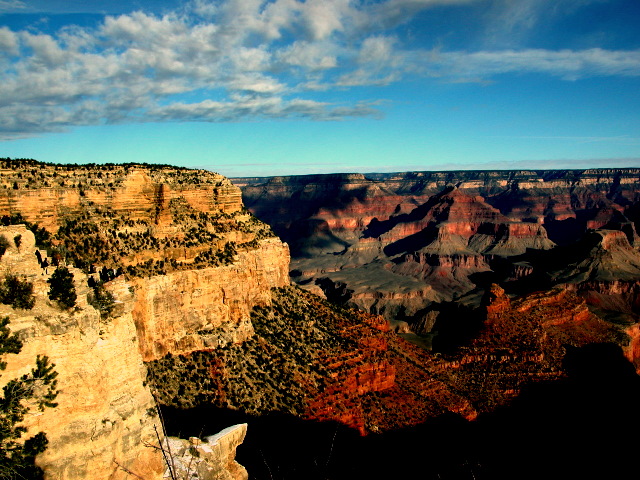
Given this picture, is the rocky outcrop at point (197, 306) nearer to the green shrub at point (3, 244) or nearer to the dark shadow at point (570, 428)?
the green shrub at point (3, 244)

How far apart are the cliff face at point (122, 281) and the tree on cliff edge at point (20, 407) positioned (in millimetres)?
214

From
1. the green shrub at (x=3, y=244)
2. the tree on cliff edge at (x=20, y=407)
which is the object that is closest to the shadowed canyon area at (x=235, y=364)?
the green shrub at (x=3, y=244)

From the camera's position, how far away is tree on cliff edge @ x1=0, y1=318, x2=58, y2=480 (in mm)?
10852

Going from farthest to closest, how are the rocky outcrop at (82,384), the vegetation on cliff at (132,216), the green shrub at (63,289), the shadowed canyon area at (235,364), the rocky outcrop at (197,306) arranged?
1. the rocky outcrop at (197,306)
2. the vegetation on cliff at (132,216)
3. the shadowed canyon area at (235,364)
4. the green shrub at (63,289)
5. the rocky outcrop at (82,384)

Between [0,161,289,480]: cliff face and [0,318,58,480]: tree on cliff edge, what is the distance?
214 millimetres

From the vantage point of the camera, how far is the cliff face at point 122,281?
11.8 meters

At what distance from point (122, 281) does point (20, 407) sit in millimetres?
4463

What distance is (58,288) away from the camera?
474 inches

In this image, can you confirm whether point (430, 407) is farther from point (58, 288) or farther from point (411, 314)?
point (411, 314)

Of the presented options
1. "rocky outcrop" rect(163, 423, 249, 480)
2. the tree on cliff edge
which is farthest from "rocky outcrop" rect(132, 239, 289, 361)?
the tree on cliff edge

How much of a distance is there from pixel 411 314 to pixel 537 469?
3422 inches

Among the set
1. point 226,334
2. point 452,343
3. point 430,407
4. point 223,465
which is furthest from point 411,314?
point 223,465

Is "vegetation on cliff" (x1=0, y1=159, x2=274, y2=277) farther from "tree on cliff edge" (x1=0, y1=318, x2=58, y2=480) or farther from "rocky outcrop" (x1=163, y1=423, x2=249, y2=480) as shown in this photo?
"tree on cliff edge" (x1=0, y1=318, x2=58, y2=480)

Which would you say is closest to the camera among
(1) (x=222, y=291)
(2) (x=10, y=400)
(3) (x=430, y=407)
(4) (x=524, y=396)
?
(2) (x=10, y=400)
